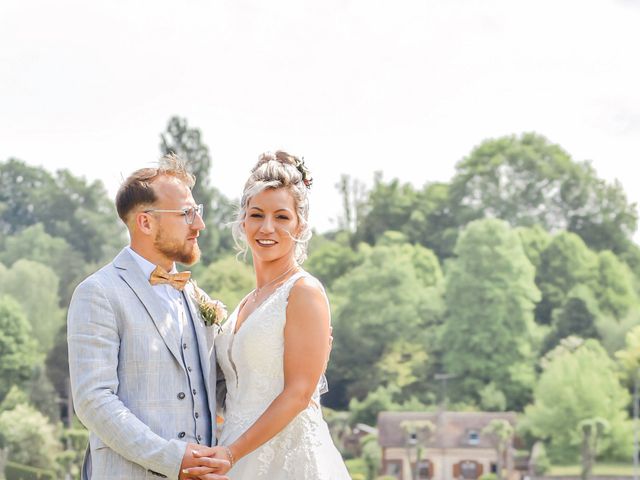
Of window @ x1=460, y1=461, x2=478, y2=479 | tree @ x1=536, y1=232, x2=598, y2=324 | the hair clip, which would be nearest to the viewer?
the hair clip

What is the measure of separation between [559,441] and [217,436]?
92.6ft

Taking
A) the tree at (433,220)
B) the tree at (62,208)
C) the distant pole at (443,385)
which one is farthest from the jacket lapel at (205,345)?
the tree at (62,208)

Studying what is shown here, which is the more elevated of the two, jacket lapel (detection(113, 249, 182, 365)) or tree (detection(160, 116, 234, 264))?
tree (detection(160, 116, 234, 264))

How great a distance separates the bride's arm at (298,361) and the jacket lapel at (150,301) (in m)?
0.37

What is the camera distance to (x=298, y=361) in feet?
13.2

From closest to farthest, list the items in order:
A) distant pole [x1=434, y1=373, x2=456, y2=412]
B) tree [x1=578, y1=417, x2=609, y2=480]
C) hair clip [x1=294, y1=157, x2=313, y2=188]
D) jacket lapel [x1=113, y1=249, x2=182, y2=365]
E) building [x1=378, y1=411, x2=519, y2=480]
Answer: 1. jacket lapel [x1=113, y1=249, x2=182, y2=365]
2. hair clip [x1=294, y1=157, x2=313, y2=188]
3. tree [x1=578, y1=417, x2=609, y2=480]
4. building [x1=378, y1=411, x2=519, y2=480]
5. distant pole [x1=434, y1=373, x2=456, y2=412]

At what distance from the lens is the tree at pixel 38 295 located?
105 ft

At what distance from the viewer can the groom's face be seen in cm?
396

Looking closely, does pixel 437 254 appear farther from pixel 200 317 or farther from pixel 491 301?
pixel 200 317

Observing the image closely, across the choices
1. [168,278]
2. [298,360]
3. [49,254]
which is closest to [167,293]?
[168,278]

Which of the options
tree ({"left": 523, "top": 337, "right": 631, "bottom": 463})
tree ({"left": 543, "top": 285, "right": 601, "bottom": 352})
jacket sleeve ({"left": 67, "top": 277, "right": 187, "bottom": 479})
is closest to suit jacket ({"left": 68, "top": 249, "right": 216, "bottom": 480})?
jacket sleeve ({"left": 67, "top": 277, "right": 187, "bottom": 479})

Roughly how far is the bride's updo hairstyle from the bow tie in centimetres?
25

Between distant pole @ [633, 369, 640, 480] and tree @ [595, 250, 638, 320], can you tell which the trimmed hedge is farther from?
tree @ [595, 250, 638, 320]

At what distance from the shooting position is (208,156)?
118 feet
